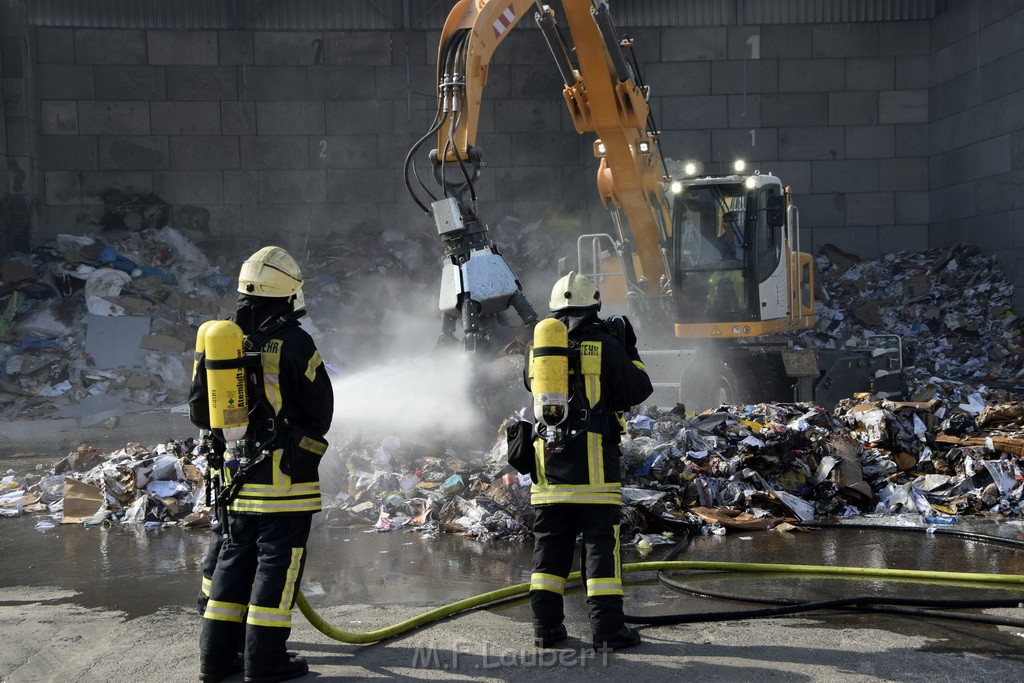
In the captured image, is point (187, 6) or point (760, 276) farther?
point (187, 6)

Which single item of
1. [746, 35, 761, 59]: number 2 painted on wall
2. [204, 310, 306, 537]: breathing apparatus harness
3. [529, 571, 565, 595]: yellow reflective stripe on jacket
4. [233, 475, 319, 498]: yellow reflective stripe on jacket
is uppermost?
[746, 35, 761, 59]: number 2 painted on wall

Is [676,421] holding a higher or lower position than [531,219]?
lower

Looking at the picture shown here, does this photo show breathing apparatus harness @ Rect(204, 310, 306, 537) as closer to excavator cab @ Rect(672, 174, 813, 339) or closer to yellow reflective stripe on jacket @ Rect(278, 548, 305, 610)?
yellow reflective stripe on jacket @ Rect(278, 548, 305, 610)

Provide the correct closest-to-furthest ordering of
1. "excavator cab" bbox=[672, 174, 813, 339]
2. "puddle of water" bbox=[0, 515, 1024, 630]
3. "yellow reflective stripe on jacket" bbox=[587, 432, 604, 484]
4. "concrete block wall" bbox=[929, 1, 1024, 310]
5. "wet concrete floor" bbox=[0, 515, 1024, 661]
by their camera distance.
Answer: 1. "yellow reflective stripe on jacket" bbox=[587, 432, 604, 484]
2. "wet concrete floor" bbox=[0, 515, 1024, 661]
3. "puddle of water" bbox=[0, 515, 1024, 630]
4. "excavator cab" bbox=[672, 174, 813, 339]
5. "concrete block wall" bbox=[929, 1, 1024, 310]

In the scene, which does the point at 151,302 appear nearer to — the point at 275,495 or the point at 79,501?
the point at 79,501

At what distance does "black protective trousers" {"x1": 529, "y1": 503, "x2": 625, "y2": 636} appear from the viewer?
4.26 m

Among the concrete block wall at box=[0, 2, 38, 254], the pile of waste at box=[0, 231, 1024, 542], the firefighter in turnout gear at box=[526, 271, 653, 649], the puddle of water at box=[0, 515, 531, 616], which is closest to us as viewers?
the firefighter in turnout gear at box=[526, 271, 653, 649]

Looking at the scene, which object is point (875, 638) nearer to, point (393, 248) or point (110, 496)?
point (110, 496)

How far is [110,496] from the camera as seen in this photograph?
7887mm

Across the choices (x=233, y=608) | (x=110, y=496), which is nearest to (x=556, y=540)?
(x=233, y=608)

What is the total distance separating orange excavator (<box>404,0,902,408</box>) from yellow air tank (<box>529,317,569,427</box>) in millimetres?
3789

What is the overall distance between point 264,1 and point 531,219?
598 centimetres

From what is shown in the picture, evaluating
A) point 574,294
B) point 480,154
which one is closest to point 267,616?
point 574,294

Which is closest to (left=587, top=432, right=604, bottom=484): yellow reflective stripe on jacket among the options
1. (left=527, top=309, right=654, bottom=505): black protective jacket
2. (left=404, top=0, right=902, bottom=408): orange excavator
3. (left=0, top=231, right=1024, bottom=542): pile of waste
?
(left=527, top=309, right=654, bottom=505): black protective jacket
